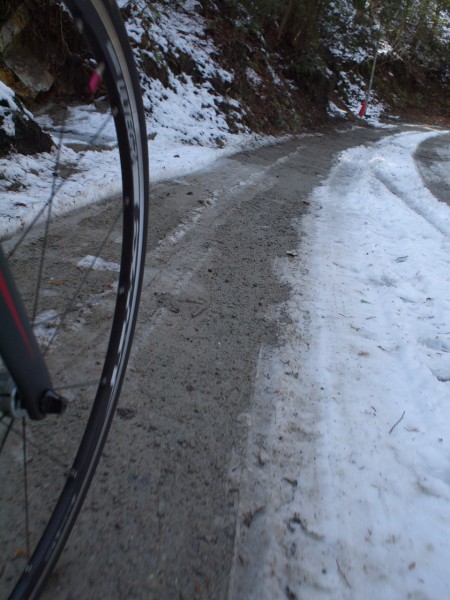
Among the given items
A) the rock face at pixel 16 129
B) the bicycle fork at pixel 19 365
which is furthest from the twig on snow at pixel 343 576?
the rock face at pixel 16 129

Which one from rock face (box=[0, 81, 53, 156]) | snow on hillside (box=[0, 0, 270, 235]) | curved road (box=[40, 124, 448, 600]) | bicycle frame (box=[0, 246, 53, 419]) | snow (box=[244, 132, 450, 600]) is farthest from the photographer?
rock face (box=[0, 81, 53, 156])

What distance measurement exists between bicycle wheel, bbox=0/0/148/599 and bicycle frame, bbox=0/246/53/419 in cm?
4

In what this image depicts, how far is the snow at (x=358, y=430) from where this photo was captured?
142cm

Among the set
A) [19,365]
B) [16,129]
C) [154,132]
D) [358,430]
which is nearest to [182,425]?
[358,430]

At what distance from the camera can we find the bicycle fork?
0.88 m

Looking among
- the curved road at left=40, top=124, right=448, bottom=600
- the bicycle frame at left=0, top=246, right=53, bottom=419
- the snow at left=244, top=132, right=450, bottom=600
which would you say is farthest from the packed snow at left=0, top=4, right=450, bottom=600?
the bicycle frame at left=0, top=246, right=53, bottom=419

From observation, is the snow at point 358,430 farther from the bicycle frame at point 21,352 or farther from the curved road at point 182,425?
the bicycle frame at point 21,352

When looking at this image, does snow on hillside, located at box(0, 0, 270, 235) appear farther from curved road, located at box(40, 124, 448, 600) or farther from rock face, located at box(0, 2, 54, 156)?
curved road, located at box(40, 124, 448, 600)

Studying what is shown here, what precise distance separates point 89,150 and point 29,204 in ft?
7.92

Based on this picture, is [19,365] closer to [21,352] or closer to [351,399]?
[21,352]

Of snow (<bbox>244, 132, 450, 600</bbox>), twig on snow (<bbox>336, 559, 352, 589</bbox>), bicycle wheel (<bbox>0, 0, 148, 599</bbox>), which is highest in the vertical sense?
bicycle wheel (<bbox>0, 0, 148, 599</bbox>)

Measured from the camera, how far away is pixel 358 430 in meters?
2.00

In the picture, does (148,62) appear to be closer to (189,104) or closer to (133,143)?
(189,104)

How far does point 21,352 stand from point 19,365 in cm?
3
